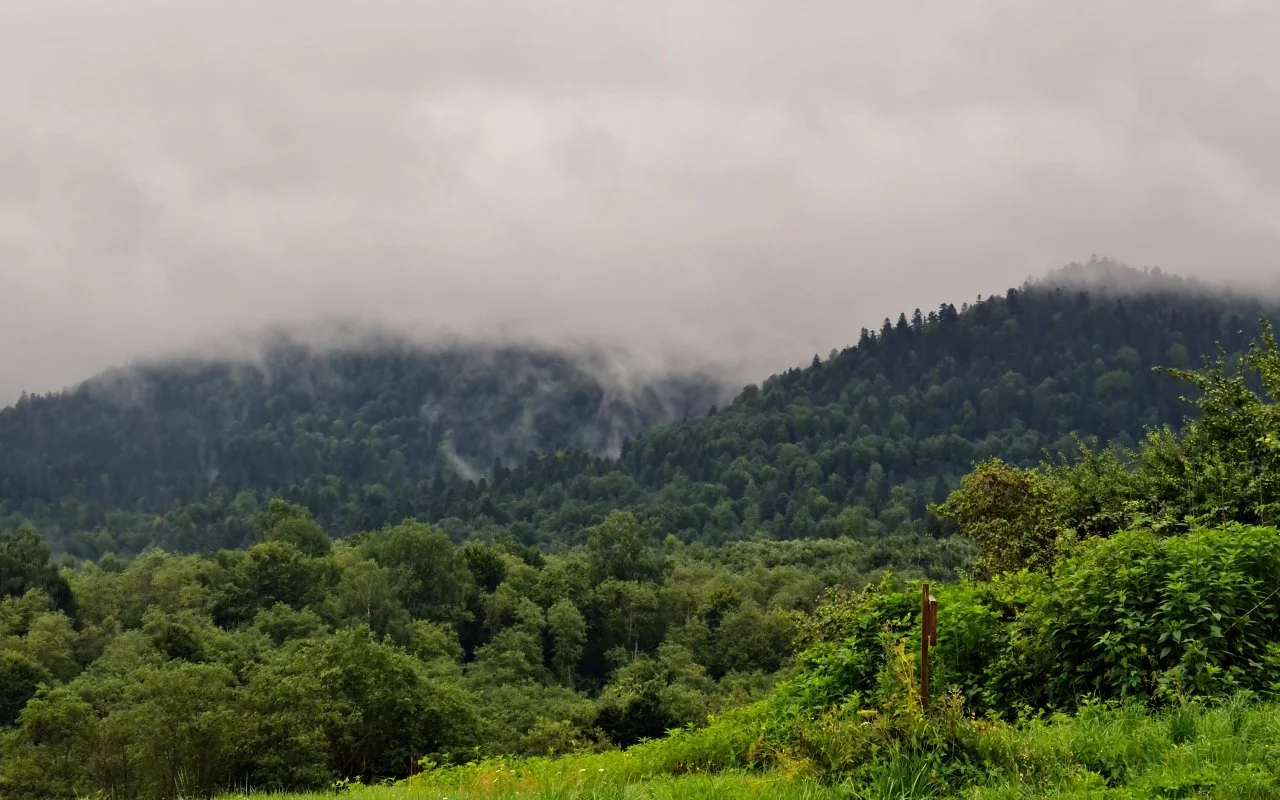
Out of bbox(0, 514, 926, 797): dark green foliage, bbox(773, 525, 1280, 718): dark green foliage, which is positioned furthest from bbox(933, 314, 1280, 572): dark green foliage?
bbox(0, 514, 926, 797): dark green foliage

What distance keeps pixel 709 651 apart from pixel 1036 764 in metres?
93.1

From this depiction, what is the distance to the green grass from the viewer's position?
8438 millimetres

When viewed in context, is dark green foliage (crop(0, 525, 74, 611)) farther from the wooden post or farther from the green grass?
the wooden post

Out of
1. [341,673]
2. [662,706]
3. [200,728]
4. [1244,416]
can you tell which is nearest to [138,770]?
[200,728]

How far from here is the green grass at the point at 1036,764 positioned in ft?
27.7

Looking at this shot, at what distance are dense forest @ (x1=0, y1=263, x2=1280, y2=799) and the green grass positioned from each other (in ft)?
0.12

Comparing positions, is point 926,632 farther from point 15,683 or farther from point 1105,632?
point 15,683

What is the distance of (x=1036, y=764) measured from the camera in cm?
930

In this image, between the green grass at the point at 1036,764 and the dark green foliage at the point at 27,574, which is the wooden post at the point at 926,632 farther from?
the dark green foliage at the point at 27,574

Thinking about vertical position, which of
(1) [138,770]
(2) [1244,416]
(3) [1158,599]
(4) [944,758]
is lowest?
(1) [138,770]

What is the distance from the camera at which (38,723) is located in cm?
4997

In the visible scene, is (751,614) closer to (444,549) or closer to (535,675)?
(535,675)

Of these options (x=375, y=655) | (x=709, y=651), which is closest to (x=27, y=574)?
(x=375, y=655)

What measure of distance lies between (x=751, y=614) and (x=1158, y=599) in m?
90.4
